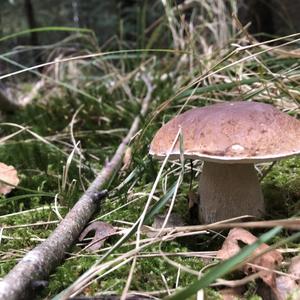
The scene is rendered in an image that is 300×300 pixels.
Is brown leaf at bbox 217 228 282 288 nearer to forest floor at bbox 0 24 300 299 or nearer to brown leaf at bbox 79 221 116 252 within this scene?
forest floor at bbox 0 24 300 299

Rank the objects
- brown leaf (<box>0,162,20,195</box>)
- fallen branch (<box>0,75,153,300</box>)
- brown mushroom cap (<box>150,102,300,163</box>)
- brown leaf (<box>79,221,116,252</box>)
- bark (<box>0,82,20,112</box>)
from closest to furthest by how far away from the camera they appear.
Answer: fallen branch (<box>0,75,153,300</box>)
brown mushroom cap (<box>150,102,300,163</box>)
brown leaf (<box>79,221,116,252</box>)
brown leaf (<box>0,162,20,195</box>)
bark (<box>0,82,20,112</box>)

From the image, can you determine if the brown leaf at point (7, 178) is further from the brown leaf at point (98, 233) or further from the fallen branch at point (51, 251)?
the brown leaf at point (98, 233)

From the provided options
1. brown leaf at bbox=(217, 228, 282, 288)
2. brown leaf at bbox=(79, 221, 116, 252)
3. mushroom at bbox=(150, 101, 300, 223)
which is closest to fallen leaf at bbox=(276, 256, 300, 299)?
brown leaf at bbox=(217, 228, 282, 288)

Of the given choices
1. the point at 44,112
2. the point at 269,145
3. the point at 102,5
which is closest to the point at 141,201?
the point at 269,145

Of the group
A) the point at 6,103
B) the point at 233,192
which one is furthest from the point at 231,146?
the point at 6,103

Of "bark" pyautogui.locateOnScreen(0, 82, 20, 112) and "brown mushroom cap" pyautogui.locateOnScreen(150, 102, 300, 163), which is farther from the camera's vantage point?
"bark" pyautogui.locateOnScreen(0, 82, 20, 112)

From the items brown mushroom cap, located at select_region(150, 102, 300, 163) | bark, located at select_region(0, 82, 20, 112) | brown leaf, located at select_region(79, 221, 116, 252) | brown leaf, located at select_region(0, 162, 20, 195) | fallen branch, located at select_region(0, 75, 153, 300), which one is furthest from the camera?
bark, located at select_region(0, 82, 20, 112)

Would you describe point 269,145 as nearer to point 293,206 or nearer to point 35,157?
point 293,206

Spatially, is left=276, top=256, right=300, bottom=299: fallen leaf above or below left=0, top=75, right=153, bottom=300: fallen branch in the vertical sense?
below
